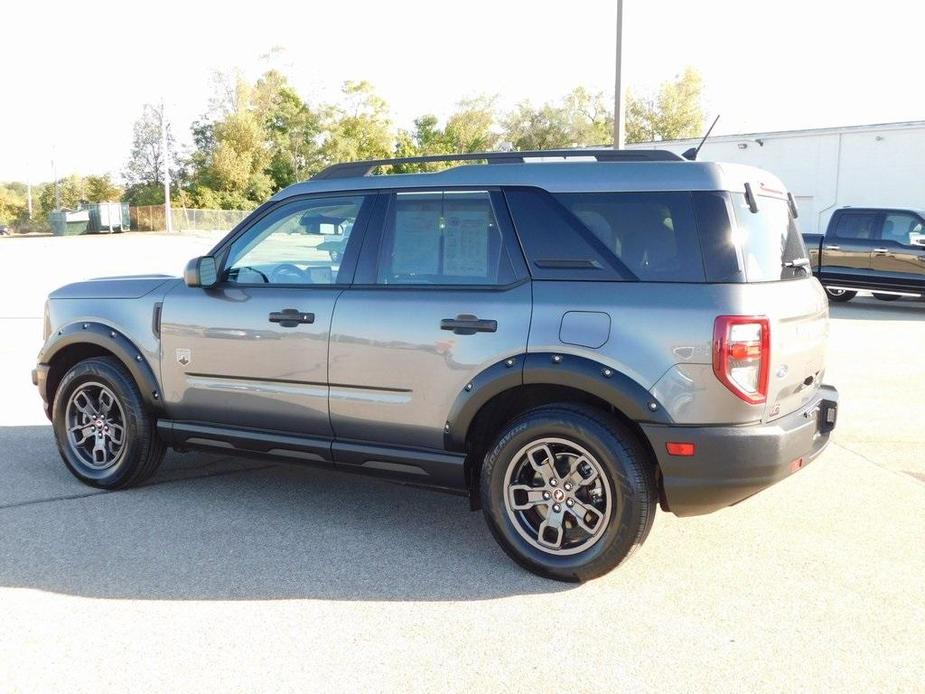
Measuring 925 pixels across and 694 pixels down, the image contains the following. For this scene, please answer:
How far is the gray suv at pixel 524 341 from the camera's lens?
3996mm

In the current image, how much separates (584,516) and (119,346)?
2974 mm

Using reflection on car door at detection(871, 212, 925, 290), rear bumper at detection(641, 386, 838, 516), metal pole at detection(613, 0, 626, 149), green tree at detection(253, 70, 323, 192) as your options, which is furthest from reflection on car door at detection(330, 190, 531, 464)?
green tree at detection(253, 70, 323, 192)

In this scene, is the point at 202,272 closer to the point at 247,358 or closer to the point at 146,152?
the point at 247,358

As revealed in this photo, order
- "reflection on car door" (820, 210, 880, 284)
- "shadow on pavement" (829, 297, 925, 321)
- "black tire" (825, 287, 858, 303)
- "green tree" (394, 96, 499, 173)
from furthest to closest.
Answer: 1. "green tree" (394, 96, 499, 173)
2. "black tire" (825, 287, 858, 303)
3. "reflection on car door" (820, 210, 880, 284)
4. "shadow on pavement" (829, 297, 925, 321)

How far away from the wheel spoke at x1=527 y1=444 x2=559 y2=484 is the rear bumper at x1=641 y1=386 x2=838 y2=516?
0.50m

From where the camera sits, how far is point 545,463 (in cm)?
435

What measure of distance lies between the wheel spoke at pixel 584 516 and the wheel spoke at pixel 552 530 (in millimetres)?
73

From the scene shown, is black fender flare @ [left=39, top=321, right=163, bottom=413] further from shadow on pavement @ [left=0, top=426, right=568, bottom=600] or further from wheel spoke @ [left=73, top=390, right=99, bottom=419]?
shadow on pavement @ [left=0, top=426, right=568, bottom=600]

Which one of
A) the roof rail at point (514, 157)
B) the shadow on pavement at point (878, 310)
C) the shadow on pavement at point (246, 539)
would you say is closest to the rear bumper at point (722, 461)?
the shadow on pavement at point (246, 539)

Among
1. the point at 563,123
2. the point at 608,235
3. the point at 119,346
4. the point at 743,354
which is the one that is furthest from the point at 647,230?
the point at 563,123

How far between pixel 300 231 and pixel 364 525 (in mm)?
1665

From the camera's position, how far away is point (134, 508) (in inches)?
209

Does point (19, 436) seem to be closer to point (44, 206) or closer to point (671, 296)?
point (671, 296)

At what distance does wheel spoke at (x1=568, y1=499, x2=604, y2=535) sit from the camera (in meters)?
4.27
